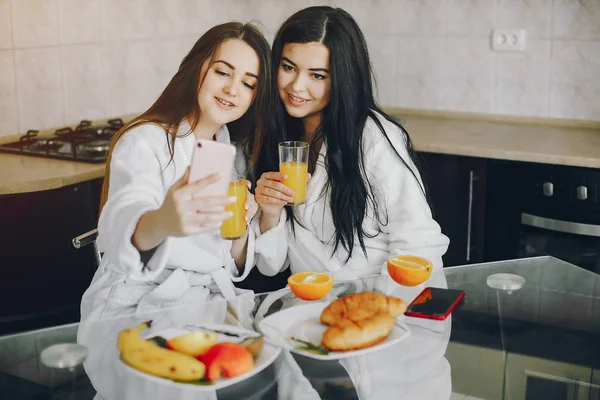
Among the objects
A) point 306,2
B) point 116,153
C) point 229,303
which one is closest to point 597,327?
point 229,303

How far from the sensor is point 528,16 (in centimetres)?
325

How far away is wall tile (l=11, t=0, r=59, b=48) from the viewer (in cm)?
288

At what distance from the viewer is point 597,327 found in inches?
62.4

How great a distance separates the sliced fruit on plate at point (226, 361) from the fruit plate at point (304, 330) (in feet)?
0.31

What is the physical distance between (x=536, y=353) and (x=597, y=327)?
0.20 metres

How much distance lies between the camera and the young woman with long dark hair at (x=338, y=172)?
7.02 ft

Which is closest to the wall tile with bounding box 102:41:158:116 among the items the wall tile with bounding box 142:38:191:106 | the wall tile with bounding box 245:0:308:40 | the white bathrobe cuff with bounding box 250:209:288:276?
the wall tile with bounding box 142:38:191:106

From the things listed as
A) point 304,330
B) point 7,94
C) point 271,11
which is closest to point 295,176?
point 304,330

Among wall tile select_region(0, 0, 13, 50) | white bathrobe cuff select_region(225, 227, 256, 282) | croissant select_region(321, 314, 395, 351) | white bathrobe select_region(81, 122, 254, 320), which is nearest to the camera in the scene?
croissant select_region(321, 314, 395, 351)

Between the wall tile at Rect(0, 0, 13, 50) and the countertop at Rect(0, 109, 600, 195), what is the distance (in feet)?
1.07

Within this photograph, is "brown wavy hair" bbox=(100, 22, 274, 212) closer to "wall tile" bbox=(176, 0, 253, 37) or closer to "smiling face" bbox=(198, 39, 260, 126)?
"smiling face" bbox=(198, 39, 260, 126)

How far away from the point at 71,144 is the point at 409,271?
4.93 feet

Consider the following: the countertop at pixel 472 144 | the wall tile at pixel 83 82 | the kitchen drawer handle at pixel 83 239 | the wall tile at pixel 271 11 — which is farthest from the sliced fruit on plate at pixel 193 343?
the wall tile at pixel 271 11

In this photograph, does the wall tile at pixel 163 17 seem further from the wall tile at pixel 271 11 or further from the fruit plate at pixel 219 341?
the fruit plate at pixel 219 341
